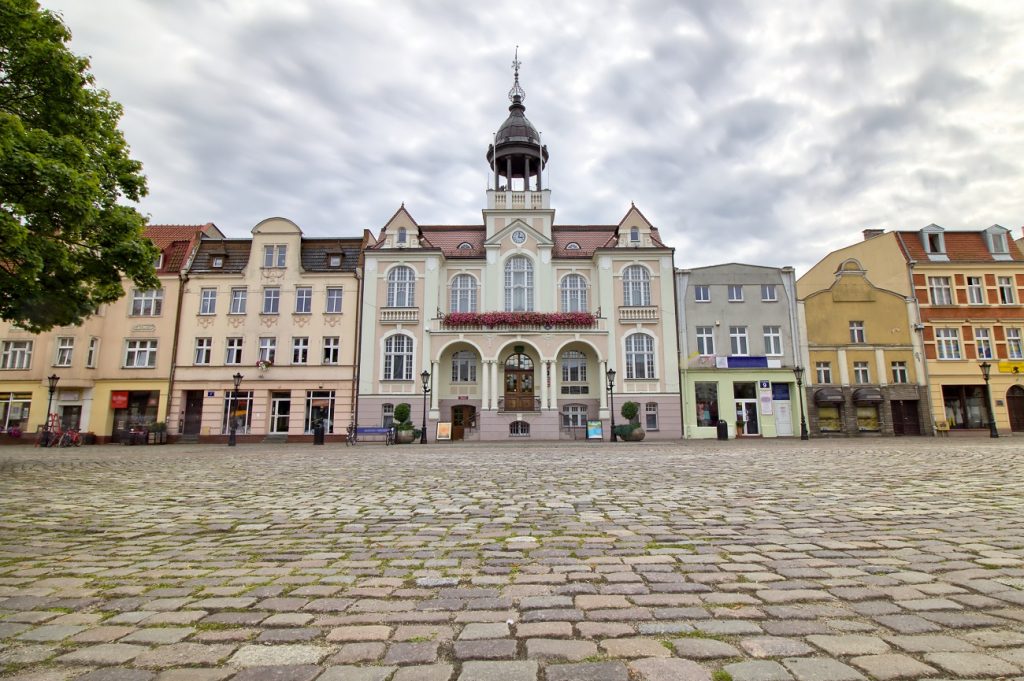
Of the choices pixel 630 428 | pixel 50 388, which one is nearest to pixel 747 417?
pixel 630 428

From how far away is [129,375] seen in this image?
33.1 metres

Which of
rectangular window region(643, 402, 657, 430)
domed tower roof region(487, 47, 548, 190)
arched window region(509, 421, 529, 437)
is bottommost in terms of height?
arched window region(509, 421, 529, 437)

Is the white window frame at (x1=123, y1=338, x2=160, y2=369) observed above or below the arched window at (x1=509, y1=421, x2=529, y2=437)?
above

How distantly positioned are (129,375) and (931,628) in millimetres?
39234

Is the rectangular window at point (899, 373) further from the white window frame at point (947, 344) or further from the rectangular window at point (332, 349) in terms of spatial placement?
the rectangular window at point (332, 349)

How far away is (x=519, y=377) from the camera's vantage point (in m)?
34.0

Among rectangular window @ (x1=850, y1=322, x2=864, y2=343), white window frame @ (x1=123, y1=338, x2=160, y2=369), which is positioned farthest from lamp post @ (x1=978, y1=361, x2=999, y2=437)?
white window frame @ (x1=123, y1=338, x2=160, y2=369)

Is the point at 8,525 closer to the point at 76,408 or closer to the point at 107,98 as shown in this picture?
the point at 107,98

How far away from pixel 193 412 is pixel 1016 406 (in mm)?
50424

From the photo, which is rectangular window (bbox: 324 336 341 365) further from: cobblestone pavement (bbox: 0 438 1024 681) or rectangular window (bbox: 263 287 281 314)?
cobblestone pavement (bbox: 0 438 1024 681)

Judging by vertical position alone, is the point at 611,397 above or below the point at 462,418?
above

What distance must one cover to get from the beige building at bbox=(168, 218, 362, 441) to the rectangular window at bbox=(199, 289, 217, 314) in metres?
0.06

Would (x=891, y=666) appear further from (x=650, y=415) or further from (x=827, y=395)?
(x=827, y=395)

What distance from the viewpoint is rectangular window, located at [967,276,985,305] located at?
35.3m
